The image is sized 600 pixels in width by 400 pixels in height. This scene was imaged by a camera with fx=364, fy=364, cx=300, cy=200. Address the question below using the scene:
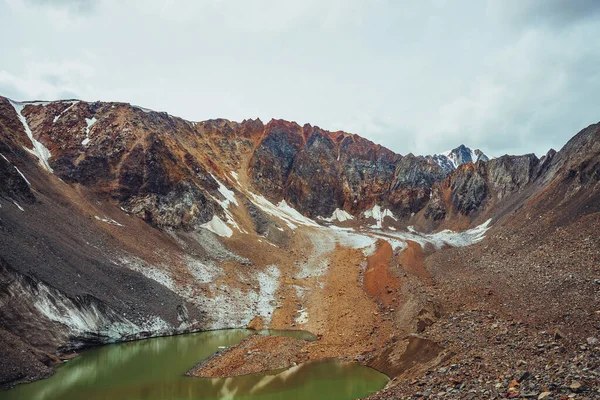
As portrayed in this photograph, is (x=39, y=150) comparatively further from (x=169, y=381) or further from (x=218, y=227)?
(x=169, y=381)

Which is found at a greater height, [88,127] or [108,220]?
[88,127]

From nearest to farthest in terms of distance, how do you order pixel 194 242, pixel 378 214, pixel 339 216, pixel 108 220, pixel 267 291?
pixel 267 291 → pixel 108 220 → pixel 194 242 → pixel 339 216 → pixel 378 214

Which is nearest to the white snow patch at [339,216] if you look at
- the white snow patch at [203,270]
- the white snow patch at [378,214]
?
the white snow patch at [378,214]

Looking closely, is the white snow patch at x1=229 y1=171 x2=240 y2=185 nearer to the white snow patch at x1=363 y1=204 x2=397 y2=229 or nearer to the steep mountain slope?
the steep mountain slope

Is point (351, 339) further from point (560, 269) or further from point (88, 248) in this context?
point (88, 248)

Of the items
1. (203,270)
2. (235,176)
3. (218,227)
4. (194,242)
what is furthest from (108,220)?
(235,176)

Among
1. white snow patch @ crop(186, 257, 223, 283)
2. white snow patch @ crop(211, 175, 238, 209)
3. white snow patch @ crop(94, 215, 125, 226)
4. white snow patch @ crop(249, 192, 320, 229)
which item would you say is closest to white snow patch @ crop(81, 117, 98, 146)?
white snow patch @ crop(94, 215, 125, 226)
